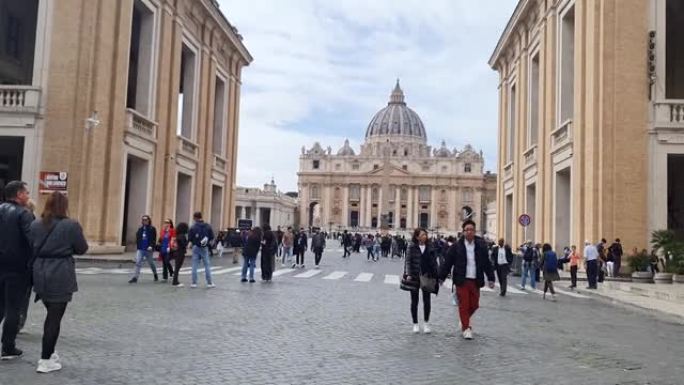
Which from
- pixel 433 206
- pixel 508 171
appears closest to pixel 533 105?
pixel 508 171

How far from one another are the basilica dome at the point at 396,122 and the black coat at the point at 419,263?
169619mm

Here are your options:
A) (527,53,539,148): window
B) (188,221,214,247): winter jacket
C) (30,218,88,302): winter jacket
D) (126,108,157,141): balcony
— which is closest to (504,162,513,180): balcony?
(527,53,539,148): window

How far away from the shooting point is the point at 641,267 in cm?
2144

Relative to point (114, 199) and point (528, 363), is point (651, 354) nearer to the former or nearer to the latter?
point (528, 363)

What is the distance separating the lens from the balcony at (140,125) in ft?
85.0

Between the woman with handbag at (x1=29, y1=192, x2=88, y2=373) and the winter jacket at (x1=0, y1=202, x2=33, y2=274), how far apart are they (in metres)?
0.49

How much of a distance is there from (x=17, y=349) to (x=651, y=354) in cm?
809

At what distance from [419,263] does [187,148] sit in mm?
24978

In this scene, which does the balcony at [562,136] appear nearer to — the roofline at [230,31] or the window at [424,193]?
the roofline at [230,31]

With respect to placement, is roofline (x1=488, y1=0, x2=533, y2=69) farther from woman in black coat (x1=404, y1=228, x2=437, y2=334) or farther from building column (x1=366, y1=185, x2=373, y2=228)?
building column (x1=366, y1=185, x2=373, y2=228)

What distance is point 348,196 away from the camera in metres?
159

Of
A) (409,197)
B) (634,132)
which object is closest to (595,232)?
(634,132)

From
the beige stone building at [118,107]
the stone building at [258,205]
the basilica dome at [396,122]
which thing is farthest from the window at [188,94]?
the basilica dome at [396,122]

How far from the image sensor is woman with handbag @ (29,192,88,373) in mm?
A: 6703
